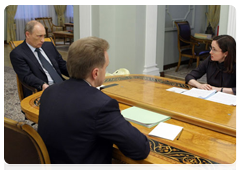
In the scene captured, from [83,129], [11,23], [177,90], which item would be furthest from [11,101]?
[11,23]

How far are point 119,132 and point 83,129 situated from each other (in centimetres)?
17

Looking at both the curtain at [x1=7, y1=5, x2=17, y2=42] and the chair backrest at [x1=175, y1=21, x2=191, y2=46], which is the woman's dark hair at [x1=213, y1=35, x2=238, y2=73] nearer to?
the chair backrest at [x1=175, y1=21, x2=191, y2=46]

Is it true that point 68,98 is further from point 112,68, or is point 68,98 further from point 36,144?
point 112,68

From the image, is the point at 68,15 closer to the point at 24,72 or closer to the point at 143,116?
the point at 24,72

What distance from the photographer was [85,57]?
1.40 m

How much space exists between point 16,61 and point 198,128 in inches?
83.5

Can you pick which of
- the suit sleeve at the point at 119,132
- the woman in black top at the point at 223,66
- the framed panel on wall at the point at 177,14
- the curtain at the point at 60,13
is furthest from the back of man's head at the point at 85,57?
the curtain at the point at 60,13

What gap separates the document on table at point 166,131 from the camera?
5.48 ft

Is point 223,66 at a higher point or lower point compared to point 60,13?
lower

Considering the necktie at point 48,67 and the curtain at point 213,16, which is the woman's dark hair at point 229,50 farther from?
the curtain at point 213,16

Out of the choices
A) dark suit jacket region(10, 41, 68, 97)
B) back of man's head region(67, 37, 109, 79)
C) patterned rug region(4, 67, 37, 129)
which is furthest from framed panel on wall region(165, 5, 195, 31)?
back of man's head region(67, 37, 109, 79)

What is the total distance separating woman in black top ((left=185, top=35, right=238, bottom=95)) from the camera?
2779mm

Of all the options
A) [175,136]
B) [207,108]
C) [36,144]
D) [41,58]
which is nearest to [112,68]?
[41,58]

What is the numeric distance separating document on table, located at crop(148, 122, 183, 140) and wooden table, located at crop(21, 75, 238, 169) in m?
0.03
